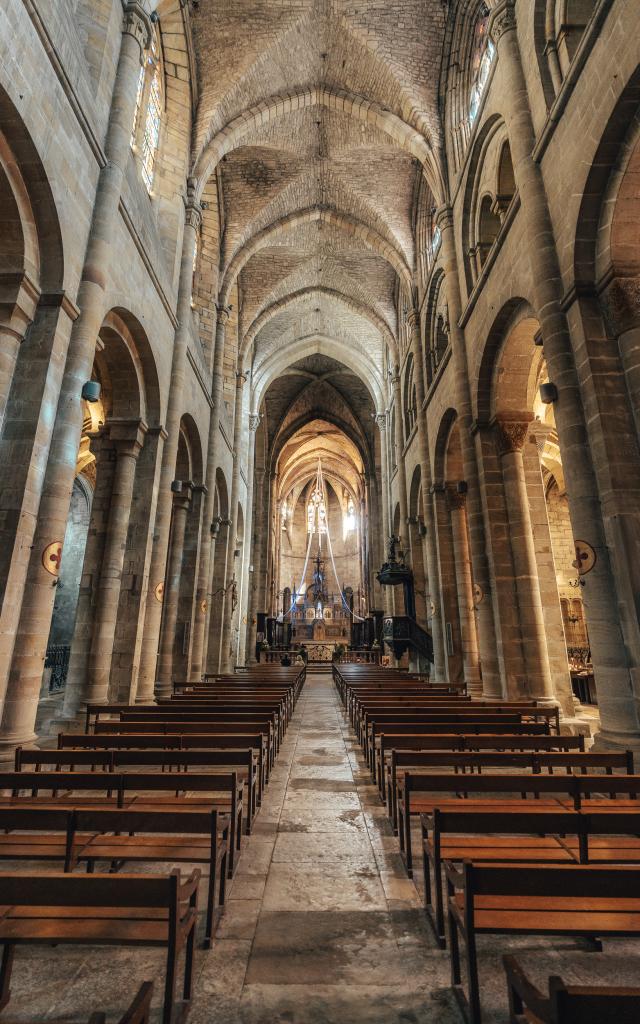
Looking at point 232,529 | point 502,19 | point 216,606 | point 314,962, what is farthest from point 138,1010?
point 232,529

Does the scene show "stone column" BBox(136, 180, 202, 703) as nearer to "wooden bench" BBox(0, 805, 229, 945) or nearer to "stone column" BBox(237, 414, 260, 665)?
"wooden bench" BBox(0, 805, 229, 945)

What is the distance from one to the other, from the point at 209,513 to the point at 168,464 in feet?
13.2

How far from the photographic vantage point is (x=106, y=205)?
7211 millimetres

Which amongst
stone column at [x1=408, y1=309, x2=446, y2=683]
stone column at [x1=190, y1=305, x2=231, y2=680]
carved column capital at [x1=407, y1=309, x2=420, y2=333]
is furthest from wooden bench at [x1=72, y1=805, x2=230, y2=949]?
carved column capital at [x1=407, y1=309, x2=420, y2=333]

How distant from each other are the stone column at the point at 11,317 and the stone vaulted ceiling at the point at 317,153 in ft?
28.1

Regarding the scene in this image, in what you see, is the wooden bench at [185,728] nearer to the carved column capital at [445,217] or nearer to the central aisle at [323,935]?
the central aisle at [323,935]

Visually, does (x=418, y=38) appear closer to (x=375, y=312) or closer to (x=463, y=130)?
(x=463, y=130)

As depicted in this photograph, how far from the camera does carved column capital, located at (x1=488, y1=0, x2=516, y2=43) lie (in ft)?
28.6

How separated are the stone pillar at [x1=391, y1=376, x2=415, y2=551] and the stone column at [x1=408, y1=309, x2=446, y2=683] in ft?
9.53

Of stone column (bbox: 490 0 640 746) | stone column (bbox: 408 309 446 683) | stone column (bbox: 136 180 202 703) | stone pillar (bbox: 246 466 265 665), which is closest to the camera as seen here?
stone column (bbox: 490 0 640 746)

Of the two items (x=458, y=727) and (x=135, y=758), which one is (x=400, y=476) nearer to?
(x=458, y=727)

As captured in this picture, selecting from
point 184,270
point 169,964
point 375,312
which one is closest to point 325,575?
point 375,312

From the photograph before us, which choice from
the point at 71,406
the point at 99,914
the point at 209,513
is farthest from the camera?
the point at 209,513

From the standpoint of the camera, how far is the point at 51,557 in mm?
5984
